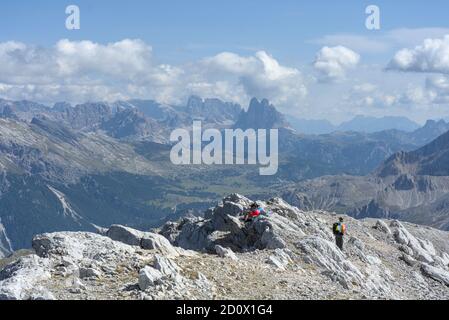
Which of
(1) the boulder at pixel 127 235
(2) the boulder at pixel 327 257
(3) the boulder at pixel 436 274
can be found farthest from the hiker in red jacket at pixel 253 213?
(3) the boulder at pixel 436 274

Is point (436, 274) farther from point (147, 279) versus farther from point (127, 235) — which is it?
point (147, 279)

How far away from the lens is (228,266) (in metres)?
36.5

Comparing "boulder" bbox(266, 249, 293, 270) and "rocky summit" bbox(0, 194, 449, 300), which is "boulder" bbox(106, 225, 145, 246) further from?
"boulder" bbox(266, 249, 293, 270)

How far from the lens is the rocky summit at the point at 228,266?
29.6m

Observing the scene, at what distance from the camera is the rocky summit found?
2958 centimetres

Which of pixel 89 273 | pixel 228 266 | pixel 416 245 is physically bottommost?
pixel 416 245

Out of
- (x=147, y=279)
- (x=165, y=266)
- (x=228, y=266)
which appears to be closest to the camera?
(x=147, y=279)

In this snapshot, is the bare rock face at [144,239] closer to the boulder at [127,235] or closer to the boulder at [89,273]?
the boulder at [127,235]

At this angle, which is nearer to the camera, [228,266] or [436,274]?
Answer: [228,266]

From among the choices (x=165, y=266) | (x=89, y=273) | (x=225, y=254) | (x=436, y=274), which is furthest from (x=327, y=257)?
(x=89, y=273)

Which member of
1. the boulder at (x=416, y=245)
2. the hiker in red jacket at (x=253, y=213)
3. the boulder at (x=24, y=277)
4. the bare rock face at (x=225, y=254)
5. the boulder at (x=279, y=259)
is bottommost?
the boulder at (x=416, y=245)

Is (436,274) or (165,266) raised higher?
(165,266)
